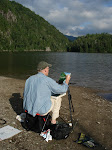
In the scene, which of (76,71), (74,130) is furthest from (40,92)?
(76,71)

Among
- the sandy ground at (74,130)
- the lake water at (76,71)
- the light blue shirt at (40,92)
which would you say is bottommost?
the lake water at (76,71)

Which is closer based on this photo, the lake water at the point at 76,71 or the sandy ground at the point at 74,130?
the sandy ground at the point at 74,130

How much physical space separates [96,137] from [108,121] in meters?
1.68

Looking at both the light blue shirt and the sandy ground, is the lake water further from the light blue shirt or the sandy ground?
the light blue shirt

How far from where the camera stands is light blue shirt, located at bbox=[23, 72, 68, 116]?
466 cm

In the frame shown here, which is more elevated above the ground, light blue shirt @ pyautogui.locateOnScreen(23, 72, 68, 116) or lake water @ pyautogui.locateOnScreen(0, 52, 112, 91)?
light blue shirt @ pyautogui.locateOnScreen(23, 72, 68, 116)

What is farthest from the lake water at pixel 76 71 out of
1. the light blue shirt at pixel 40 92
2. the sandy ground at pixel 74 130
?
the light blue shirt at pixel 40 92

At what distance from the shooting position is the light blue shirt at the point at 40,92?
4660 millimetres

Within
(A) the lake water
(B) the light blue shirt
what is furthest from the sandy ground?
(A) the lake water

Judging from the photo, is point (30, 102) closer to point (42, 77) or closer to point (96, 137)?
point (42, 77)

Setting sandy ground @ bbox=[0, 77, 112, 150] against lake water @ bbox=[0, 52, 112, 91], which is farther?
lake water @ bbox=[0, 52, 112, 91]

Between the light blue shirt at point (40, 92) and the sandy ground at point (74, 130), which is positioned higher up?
the light blue shirt at point (40, 92)

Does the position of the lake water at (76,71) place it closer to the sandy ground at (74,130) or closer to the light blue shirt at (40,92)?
the sandy ground at (74,130)

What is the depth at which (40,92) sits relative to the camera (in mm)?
4664
